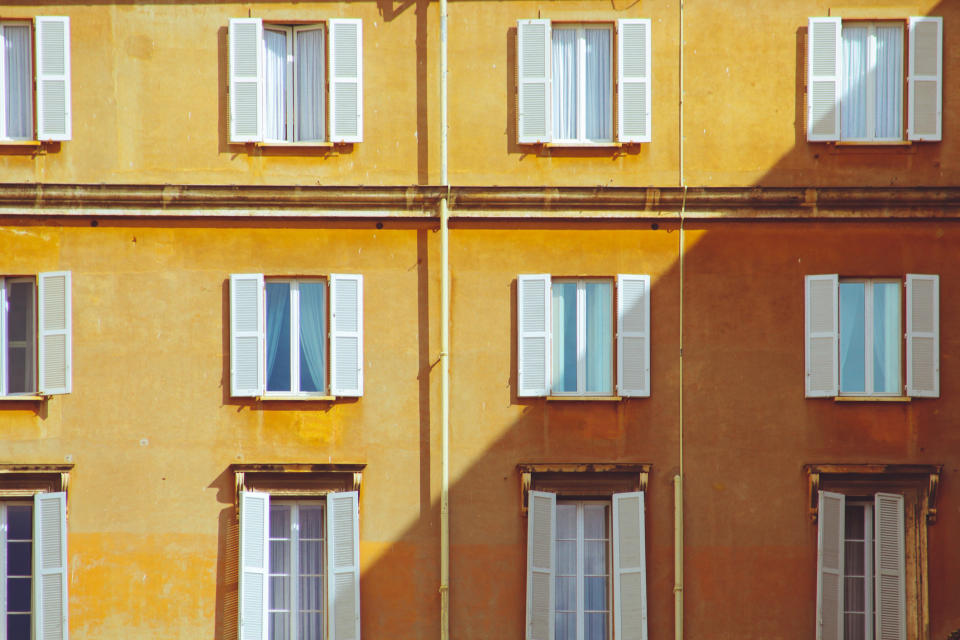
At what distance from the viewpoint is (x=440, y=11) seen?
25.3 m

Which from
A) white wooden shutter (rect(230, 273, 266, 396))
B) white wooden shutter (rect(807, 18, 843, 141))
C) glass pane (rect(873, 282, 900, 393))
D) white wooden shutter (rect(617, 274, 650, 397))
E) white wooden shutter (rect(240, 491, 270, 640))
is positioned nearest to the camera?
white wooden shutter (rect(240, 491, 270, 640))

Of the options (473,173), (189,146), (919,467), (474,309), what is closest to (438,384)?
(474,309)

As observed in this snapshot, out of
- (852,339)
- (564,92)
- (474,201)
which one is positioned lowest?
(852,339)

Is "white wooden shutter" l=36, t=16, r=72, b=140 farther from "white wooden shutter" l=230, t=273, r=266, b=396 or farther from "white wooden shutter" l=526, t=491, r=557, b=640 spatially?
"white wooden shutter" l=526, t=491, r=557, b=640

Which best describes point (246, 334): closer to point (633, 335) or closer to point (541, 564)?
point (541, 564)

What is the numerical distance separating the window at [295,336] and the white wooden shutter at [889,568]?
8.18m

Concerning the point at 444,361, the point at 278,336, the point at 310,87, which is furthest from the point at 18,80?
the point at 444,361

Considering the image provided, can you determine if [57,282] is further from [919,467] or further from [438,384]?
[919,467]

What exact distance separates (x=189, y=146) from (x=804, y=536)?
36.9 feet

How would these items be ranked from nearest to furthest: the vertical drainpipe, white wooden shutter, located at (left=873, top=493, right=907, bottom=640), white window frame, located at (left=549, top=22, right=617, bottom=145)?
white wooden shutter, located at (left=873, top=493, right=907, bottom=640)
the vertical drainpipe
white window frame, located at (left=549, top=22, right=617, bottom=145)

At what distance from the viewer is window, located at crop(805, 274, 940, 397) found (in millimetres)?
24688

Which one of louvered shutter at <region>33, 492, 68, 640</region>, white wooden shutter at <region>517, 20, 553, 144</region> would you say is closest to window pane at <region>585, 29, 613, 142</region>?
white wooden shutter at <region>517, 20, 553, 144</region>

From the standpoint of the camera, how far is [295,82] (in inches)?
999

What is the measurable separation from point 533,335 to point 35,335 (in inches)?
304
